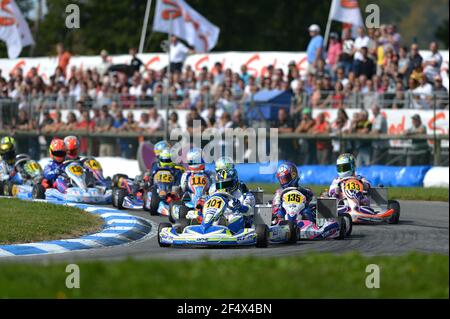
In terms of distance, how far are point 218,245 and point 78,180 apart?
6.60m

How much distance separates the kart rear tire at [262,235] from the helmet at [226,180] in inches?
34.5

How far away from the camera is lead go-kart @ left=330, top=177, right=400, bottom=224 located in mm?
17281

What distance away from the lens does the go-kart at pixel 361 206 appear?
1728 cm

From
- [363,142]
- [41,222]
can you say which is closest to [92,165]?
[363,142]

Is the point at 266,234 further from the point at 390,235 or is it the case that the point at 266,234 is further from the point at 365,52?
the point at 365,52

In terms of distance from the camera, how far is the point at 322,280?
387 inches

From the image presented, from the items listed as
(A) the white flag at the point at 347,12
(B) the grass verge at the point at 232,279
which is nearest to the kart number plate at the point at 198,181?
(B) the grass verge at the point at 232,279

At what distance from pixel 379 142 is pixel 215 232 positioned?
10190mm

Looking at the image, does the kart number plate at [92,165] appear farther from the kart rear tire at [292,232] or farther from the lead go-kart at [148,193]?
the kart rear tire at [292,232]

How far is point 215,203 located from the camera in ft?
46.5

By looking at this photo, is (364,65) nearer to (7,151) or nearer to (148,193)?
(148,193)

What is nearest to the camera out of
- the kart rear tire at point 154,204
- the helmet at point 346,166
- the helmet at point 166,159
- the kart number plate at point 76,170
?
the helmet at point 346,166

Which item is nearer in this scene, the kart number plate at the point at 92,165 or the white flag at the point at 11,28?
the kart number plate at the point at 92,165

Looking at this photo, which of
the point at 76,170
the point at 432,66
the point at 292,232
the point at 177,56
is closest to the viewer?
the point at 292,232
